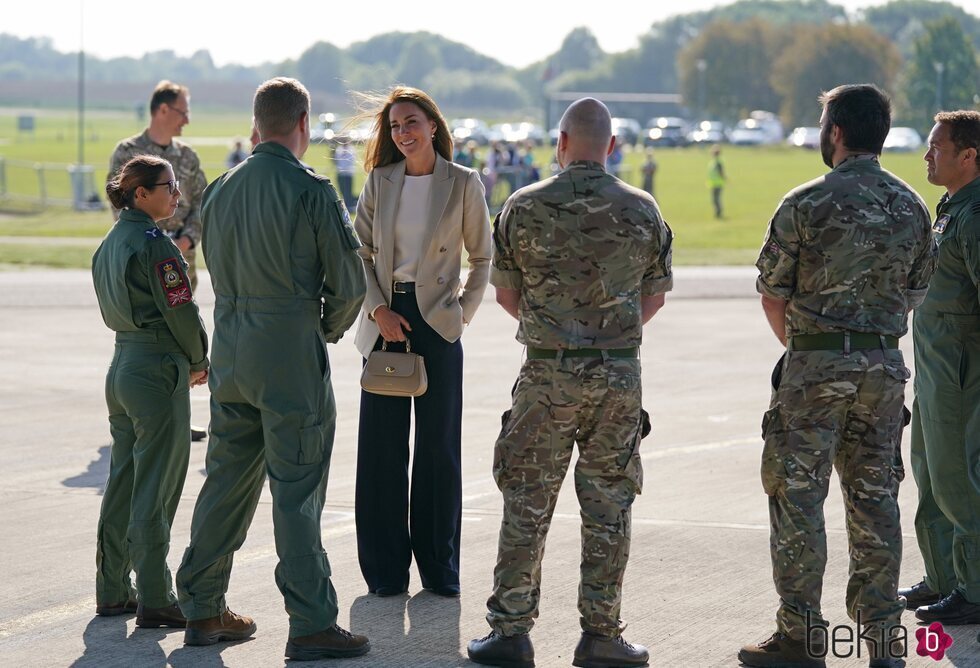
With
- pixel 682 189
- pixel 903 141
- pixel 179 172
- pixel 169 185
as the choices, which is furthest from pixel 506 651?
pixel 903 141

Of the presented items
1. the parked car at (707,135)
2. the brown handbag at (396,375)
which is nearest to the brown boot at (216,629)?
the brown handbag at (396,375)

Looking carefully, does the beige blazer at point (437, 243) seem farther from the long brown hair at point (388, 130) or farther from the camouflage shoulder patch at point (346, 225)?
the camouflage shoulder patch at point (346, 225)

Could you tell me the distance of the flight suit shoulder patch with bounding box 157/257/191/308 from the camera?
226 inches

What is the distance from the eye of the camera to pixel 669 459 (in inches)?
369

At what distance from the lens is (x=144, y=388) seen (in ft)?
19.1

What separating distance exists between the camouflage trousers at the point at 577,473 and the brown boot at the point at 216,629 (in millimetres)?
1059

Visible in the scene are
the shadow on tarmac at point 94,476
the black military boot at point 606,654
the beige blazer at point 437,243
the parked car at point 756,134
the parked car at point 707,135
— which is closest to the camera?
the black military boot at point 606,654

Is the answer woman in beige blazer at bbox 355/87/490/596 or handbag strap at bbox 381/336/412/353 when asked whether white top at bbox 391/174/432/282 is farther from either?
handbag strap at bbox 381/336/412/353

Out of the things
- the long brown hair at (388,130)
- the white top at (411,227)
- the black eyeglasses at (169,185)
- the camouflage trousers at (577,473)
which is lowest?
the camouflage trousers at (577,473)

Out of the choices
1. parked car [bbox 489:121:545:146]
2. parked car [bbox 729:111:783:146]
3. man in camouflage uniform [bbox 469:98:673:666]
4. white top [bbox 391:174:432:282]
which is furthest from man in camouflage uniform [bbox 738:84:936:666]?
parked car [bbox 729:111:783:146]

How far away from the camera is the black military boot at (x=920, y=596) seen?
6.10 m

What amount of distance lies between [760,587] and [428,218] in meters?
2.28

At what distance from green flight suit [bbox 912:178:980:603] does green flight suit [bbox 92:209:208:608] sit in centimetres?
311

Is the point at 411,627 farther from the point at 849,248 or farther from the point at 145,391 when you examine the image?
the point at 849,248
